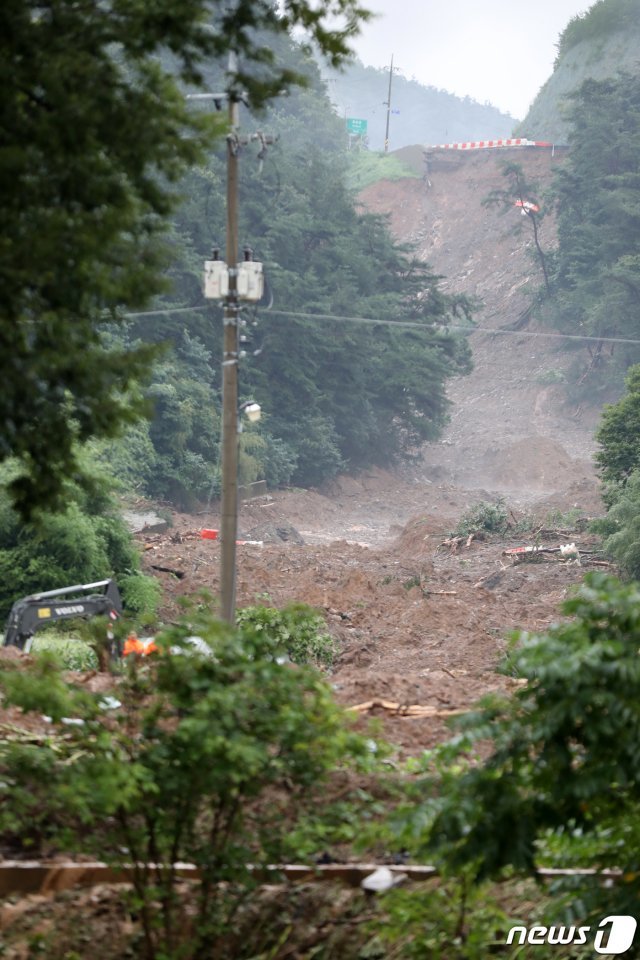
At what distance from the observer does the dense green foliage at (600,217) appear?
210ft

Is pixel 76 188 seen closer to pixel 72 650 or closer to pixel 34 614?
pixel 34 614

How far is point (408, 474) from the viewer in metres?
60.2

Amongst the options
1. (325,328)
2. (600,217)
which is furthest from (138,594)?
(600,217)

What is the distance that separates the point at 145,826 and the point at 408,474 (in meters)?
54.3

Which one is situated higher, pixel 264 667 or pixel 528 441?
pixel 264 667

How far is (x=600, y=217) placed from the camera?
66.0m

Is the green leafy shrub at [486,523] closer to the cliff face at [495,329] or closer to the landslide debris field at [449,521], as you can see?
the landslide debris field at [449,521]

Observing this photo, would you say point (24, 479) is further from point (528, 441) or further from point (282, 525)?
point (528, 441)

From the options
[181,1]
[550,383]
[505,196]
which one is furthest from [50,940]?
[505,196]

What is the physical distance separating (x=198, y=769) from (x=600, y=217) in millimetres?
63864

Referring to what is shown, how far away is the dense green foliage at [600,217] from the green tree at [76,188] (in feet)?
189

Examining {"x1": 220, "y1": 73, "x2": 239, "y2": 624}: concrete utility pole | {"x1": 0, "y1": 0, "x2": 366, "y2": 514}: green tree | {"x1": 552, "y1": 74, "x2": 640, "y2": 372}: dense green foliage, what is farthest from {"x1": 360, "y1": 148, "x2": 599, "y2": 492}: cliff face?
{"x1": 0, "y1": 0, "x2": 366, "y2": 514}: green tree

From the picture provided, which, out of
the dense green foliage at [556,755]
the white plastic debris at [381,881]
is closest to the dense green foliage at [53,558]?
the white plastic debris at [381,881]

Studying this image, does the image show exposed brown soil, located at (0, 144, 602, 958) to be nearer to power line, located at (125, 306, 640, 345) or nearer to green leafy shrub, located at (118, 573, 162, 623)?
green leafy shrub, located at (118, 573, 162, 623)
